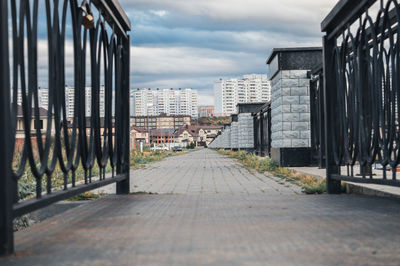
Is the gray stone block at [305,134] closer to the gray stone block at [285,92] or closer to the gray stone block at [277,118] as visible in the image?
the gray stone block at [277,118]

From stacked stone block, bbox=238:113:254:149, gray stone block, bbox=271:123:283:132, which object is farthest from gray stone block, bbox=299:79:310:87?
stacked stone block, bbox=238:113:254:149

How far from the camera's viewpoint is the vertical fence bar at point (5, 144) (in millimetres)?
2377

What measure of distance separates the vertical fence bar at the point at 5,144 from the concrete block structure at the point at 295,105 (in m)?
9.21

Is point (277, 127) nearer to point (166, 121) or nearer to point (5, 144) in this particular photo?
point (5, 144)

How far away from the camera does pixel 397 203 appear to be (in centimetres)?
422

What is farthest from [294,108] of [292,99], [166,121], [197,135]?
[166,121]

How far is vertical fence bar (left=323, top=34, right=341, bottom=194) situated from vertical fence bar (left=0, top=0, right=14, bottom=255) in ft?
12.7

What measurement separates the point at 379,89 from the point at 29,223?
343 centimetres

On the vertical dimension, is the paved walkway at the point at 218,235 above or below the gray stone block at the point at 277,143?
below

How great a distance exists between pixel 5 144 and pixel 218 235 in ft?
4.33

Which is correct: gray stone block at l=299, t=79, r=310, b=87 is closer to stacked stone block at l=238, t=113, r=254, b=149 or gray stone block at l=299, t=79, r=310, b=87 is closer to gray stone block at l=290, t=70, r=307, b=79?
gray stone block at l=290, t=70, r=307, b=79

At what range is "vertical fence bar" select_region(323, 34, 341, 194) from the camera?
554 centimetres

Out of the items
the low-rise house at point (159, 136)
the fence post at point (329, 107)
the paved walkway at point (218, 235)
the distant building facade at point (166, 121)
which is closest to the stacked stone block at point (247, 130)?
the fence post at point (329, 107)

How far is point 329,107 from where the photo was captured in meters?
5.60
